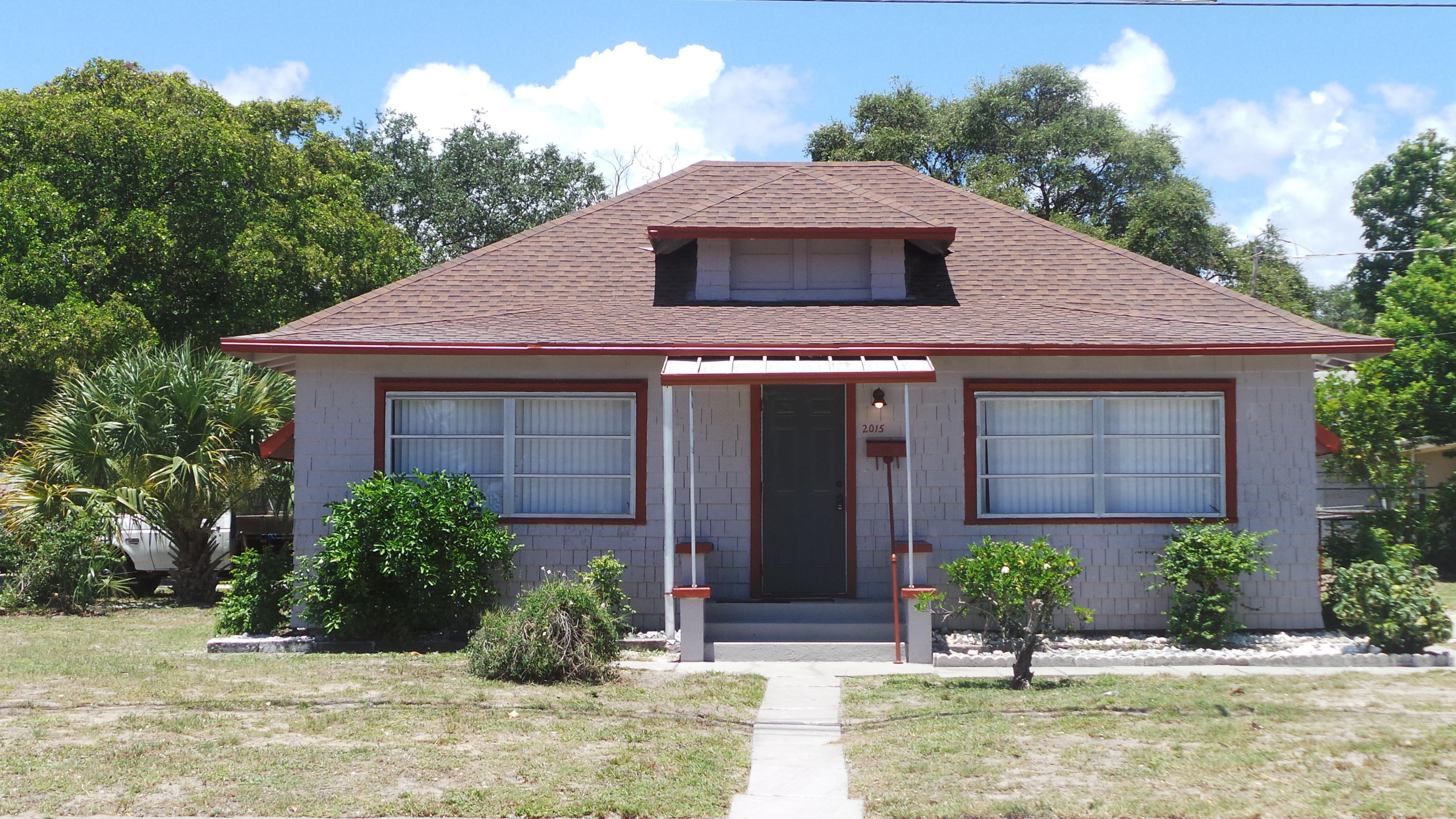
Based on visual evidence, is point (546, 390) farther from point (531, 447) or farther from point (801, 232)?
point (801, 232)

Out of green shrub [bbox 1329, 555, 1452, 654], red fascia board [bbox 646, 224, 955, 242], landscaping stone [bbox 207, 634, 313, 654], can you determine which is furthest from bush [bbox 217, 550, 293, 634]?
green shrub [bbox 1329, 555, 1452, 654]

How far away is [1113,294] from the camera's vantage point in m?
13.8

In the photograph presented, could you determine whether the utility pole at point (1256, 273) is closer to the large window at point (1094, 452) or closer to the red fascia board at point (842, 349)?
the large window at point (1094, 452)

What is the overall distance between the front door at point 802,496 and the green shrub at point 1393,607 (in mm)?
4965

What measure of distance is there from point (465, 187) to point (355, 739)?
1212 inches

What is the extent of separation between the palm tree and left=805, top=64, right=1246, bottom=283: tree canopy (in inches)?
815

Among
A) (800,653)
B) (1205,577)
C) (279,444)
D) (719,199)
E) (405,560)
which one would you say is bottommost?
(800,653)

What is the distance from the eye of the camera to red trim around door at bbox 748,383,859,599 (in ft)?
41.8

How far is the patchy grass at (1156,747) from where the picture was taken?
21.5ft

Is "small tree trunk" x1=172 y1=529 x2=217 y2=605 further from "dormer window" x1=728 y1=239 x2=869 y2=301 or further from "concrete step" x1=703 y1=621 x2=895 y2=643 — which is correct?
"concrete step" x1=703 y1=621 x2=895 y2=643

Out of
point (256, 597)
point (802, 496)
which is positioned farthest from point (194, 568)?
point (802, 496)

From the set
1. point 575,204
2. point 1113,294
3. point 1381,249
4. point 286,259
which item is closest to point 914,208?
point 1113,294

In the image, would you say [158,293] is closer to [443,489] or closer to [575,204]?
[443,489]

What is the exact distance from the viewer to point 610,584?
39.2 ft
